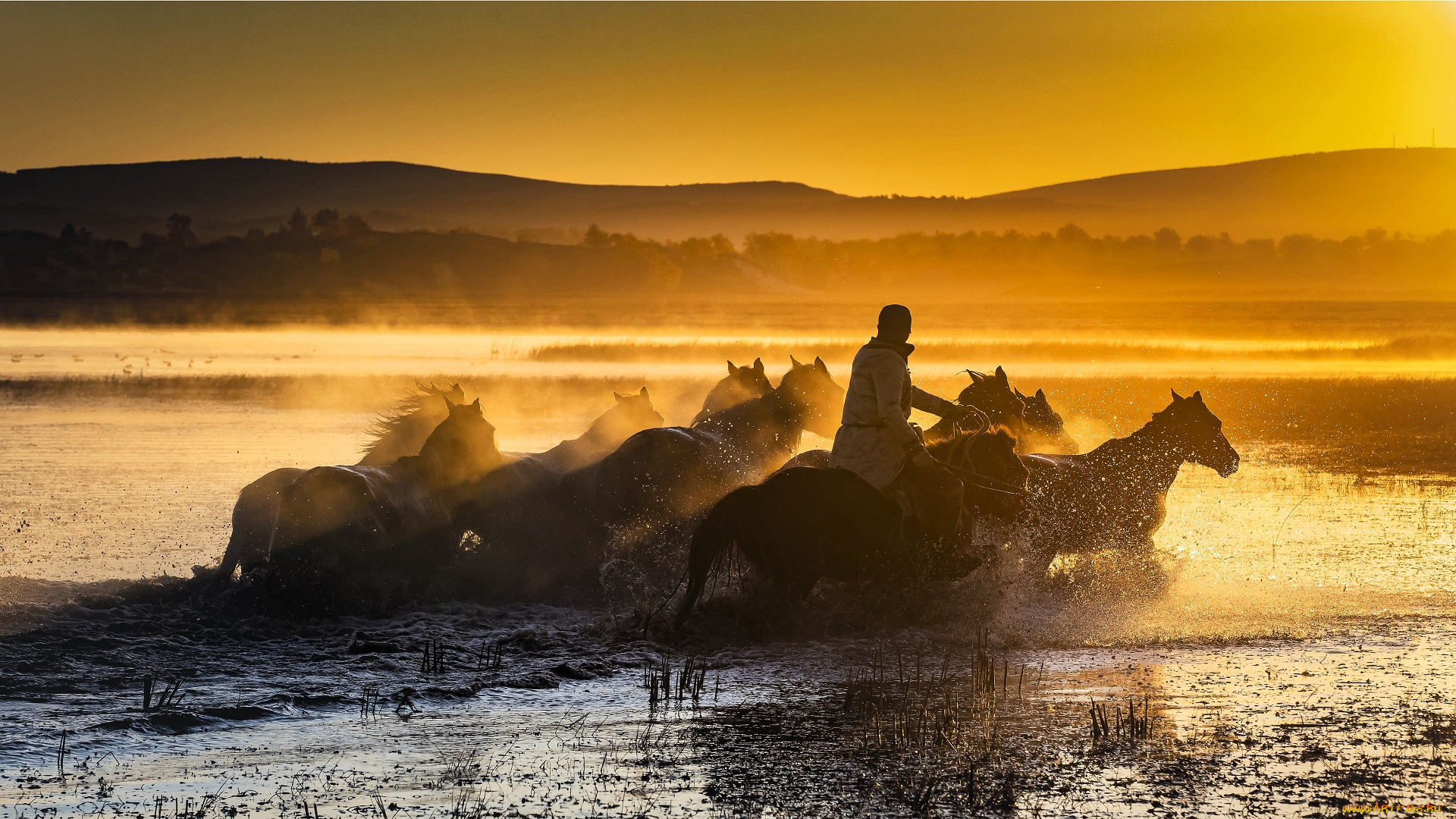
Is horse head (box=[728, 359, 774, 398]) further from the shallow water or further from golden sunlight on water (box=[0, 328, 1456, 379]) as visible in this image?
golden sunlight on water (box=[0, 328, 1456, 379])

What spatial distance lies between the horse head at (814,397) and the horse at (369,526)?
2.89 m

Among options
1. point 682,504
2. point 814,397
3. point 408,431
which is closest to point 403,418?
point 408,431

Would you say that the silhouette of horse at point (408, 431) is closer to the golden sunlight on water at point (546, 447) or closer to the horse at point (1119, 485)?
the golden sunlight on water at point (546, 447)

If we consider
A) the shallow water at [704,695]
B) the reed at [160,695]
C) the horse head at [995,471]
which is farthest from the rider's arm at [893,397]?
the reed at [160,695]

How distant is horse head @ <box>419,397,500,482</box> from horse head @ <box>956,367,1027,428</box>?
4035mm

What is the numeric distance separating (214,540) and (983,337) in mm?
38893

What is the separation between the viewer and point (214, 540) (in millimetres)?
12844

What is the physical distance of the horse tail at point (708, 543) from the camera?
9.29 m

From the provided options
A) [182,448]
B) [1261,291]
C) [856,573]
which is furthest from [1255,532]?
[1261,291]

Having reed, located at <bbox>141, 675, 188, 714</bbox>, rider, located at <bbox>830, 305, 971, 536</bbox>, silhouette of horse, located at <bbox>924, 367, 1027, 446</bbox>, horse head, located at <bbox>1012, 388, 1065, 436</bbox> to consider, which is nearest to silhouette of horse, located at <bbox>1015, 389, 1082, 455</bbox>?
horse head, located at <bbox>1012, 388, 1065, 436</bbox>

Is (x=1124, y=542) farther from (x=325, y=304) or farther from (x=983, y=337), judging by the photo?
(x=325, y=304)

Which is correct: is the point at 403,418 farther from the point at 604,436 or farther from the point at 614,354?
the point at 614,354

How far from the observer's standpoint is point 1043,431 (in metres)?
13.1

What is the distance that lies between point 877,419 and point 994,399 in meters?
3.12
